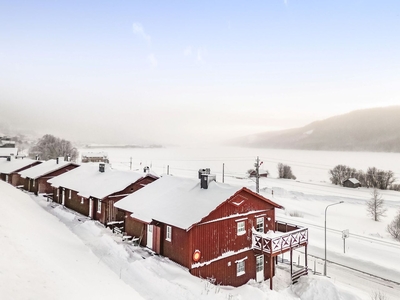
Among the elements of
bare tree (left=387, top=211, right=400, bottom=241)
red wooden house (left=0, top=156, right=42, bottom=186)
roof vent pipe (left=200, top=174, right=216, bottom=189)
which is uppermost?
roof vent pipe (left=200, top=174, right=216, bottom=189)

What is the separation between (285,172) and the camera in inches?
3807

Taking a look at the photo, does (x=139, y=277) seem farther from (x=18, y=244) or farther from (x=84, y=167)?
(x=84, y=167)

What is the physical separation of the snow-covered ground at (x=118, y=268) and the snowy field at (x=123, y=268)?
4cm

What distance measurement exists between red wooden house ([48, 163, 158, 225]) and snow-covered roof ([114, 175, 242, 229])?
11.8ft

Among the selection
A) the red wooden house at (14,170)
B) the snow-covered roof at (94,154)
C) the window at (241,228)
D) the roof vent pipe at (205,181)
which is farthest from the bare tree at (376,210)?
the snow-covered roof at (94,154)

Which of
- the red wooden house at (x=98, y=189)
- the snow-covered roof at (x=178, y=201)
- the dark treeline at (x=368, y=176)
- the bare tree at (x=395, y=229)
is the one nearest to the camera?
the snow-covered roof at (x=178, y=201)

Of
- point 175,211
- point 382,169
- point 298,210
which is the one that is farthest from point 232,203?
point 382,169

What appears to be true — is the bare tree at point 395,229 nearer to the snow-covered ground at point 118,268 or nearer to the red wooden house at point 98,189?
the snow-covered ground at point 118,268

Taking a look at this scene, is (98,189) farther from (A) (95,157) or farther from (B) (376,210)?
(A) (95,157)

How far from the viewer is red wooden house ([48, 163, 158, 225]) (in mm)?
27734

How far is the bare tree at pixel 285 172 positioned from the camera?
313 feet

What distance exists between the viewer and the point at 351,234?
3978cm

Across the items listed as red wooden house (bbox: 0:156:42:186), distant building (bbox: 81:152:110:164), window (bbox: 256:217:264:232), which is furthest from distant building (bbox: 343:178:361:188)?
distant building (bbox: 81:152:110:164)

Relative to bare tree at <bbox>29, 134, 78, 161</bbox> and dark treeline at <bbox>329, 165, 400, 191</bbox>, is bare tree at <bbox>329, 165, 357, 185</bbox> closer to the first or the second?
dark treeline at <bbox>329, 165, 400, 191</bbox>
